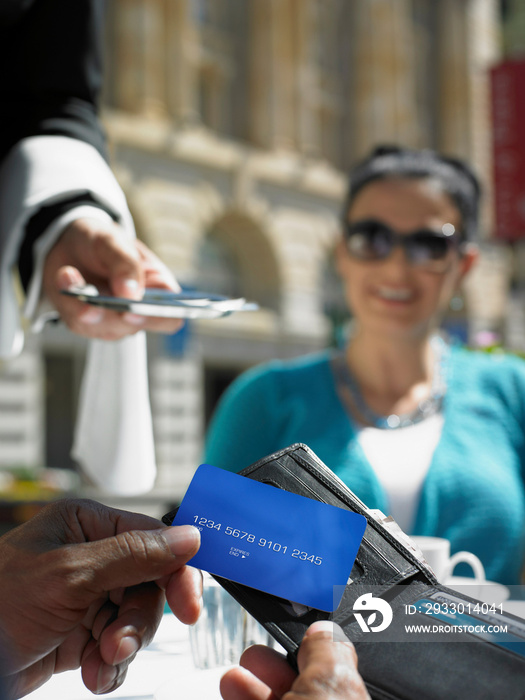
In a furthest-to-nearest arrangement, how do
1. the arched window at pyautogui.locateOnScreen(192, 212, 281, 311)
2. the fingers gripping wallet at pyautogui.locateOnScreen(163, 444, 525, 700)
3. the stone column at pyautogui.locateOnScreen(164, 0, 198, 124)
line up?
the arched window at pyautogui.locateOnScreen(192, 212, 281, 311) < the stone column at pyautogui.locateOnScreen(164, 0, 198, 124) < the fingers gripping wallet at pyautogui.locateOnScreen(163, 444, 525, 700)

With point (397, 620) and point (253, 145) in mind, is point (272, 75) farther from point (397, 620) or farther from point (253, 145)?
point (397, 620)

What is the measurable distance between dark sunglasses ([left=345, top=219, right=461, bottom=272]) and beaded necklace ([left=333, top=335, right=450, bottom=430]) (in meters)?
0.30

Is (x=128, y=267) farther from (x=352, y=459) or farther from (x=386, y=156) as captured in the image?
(x=386, y=156)

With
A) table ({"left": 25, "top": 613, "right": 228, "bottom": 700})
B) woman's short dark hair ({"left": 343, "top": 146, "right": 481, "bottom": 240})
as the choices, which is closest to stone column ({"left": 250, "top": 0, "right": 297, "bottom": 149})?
woman's short dark hair ({"left": 343, "top": 146, "right": 481, "bottom": 240})

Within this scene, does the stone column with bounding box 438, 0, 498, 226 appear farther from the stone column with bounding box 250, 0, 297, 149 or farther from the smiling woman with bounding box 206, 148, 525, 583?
the smiling woman with bounding box 206, 148, 525, 583

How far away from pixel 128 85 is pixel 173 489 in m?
7.13

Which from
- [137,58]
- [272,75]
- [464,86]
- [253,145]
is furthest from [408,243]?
[464,86]

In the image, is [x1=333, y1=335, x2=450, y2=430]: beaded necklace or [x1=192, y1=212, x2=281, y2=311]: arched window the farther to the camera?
[x1=192, y1=212, x2=281, y2=311]: arched window

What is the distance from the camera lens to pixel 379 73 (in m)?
17.6

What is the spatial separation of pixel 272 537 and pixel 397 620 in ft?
0.48

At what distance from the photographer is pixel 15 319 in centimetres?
151

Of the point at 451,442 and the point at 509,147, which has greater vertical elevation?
the point at 509,147

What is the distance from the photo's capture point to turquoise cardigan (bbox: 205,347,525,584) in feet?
6.83

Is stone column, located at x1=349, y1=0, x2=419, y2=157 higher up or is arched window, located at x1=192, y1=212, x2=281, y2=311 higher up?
stone column, located at x1=349, y1=0, x2=419, y2=157
